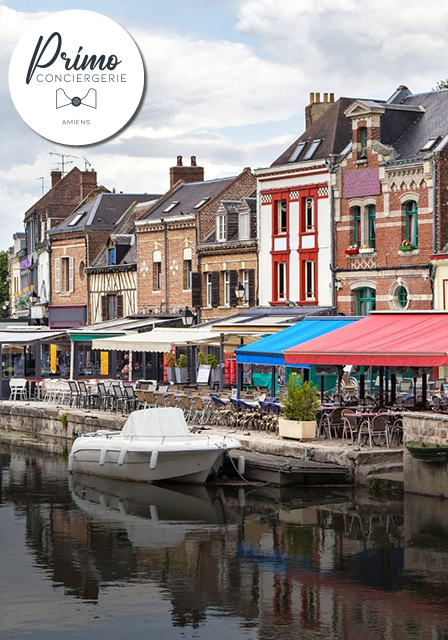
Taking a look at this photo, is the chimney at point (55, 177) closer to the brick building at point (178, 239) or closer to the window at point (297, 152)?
the brick building at point (178, 239)

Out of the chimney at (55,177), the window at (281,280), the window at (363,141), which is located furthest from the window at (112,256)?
the window at (363,141)

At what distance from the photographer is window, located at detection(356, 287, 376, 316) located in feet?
141

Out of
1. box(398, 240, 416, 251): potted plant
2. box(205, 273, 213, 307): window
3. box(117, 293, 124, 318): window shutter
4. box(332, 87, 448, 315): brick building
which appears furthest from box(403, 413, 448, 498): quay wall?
box(117, 293, 124, 318): window shutter

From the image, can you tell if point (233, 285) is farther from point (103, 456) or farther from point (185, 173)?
point (103, 456)

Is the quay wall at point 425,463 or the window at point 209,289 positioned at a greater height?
the window at point 209,289

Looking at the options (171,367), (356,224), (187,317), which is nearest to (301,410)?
(356,224)

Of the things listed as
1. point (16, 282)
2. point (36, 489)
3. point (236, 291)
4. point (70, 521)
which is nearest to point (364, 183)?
point (236, 291)

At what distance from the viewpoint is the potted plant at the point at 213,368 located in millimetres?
44281

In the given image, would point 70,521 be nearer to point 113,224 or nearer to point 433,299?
point 433,299

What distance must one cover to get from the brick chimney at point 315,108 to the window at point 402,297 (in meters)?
13.0

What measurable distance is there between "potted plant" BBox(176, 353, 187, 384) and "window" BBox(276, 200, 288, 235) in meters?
6.04

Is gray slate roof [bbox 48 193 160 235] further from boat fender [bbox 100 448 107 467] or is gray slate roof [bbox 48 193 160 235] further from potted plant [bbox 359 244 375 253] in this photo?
boat fender [bbox 100 448 107 467]

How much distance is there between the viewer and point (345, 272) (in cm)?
4381

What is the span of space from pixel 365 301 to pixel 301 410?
15.9m
